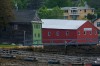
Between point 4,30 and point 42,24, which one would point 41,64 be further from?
point 42,24

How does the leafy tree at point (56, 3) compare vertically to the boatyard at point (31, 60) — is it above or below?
above

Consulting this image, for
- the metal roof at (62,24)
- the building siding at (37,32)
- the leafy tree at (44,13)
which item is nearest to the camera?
the building siding at (37,32)

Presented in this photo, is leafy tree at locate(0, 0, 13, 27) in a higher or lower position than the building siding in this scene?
higher

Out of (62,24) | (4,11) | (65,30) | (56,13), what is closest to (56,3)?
(56,13)

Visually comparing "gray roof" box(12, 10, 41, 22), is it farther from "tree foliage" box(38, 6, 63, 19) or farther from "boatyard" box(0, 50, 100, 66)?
"tree foliage" box(38, 6, 63, 19)

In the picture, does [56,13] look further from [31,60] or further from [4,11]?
[31,60]

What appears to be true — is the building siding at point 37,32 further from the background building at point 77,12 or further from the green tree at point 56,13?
the background building at point 77,12

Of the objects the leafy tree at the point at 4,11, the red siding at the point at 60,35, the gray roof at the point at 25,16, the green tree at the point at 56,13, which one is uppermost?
the leafy tree at the point at 4,11

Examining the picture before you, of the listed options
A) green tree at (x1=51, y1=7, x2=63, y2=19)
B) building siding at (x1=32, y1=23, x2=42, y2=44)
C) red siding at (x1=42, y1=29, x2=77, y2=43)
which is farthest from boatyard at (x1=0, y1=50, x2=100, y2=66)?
green tree at (x1=51, y1=7, x2=63, y2=19)

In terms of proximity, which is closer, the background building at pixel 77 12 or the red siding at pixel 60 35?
the red siding at pixel 60 35

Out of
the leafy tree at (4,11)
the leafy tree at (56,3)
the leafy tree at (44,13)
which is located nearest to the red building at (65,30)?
the leafy tree at (4,11)

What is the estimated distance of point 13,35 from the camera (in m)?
81.5

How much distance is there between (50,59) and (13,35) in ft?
82.3

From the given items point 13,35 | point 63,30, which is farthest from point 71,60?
point 63,30
